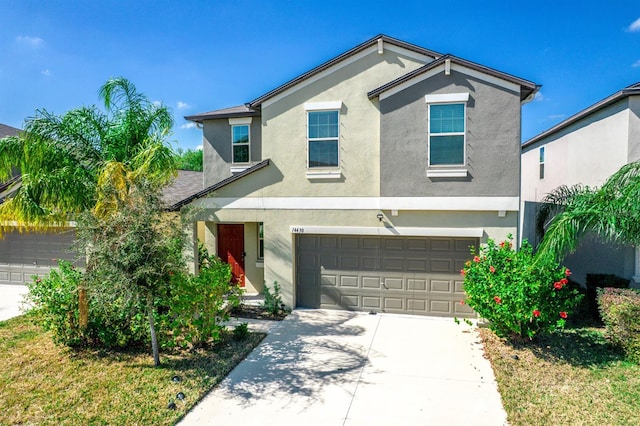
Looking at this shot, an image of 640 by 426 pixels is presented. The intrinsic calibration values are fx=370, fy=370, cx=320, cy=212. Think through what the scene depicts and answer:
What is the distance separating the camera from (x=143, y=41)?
1306cm

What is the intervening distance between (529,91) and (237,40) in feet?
32.4

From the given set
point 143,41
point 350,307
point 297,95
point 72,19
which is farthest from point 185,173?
point 350,307

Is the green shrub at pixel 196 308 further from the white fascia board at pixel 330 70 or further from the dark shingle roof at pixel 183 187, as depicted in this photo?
the white fascia board at pixel 330 70

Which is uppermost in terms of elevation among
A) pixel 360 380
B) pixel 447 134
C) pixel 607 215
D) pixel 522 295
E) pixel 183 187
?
pixel 447 134

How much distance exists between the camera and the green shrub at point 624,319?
727 cm

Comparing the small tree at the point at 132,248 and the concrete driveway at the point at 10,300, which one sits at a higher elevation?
the small tree at the point at 132,248

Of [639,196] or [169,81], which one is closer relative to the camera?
[639,196]

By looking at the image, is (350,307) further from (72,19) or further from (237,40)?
(72,19)

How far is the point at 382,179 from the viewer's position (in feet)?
33.0

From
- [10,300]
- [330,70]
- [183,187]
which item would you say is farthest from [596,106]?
[10,300]

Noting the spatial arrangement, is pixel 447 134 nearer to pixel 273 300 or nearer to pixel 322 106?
pixel 322 106

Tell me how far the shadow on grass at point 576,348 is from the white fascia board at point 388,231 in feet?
9.33

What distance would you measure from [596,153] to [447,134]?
209 inches

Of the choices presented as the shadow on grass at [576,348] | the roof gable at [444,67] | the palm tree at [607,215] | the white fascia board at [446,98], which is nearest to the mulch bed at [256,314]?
the shadow on grass at [576,348]
